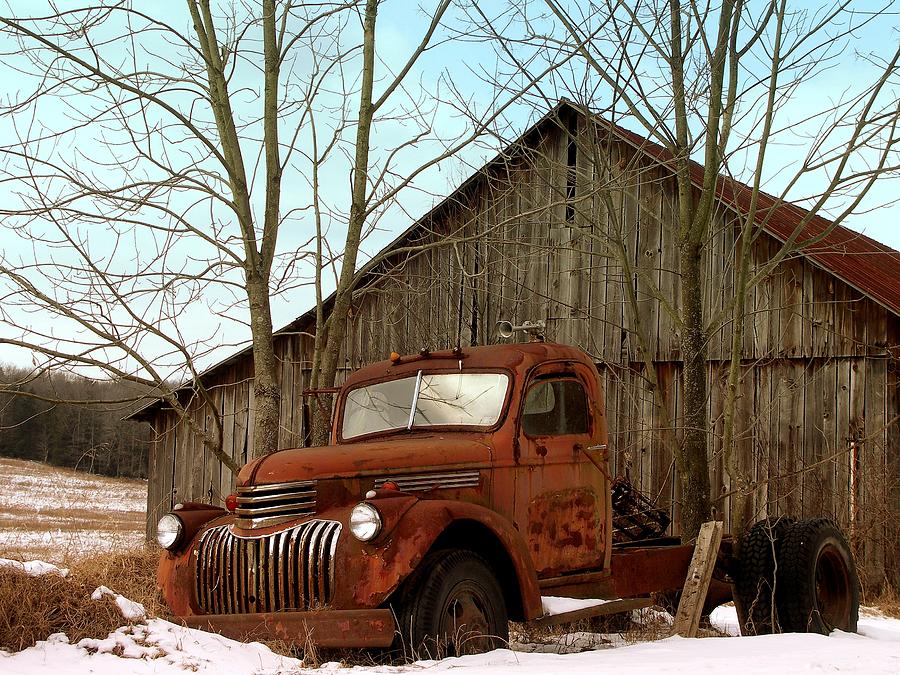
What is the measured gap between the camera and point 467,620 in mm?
5547

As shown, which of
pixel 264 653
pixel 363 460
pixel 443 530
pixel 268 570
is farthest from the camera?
pixel 363 460

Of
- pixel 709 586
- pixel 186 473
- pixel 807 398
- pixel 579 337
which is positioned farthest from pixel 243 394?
pixel 709 586

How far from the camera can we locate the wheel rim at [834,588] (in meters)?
7.96

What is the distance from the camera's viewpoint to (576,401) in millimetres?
6980

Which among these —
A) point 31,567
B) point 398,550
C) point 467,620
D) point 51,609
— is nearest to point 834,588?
point 467,620

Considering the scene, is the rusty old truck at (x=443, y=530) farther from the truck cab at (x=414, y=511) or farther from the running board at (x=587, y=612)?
the running board at (x=587, y=612)

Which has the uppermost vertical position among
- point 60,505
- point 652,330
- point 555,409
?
point 652,330

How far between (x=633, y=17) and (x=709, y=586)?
15.7ft

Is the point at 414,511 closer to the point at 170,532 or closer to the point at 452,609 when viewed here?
the point at 452,609

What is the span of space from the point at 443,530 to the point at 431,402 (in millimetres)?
1475

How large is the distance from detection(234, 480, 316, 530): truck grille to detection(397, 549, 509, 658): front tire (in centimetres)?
80

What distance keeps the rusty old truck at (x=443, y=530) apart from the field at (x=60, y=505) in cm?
1455

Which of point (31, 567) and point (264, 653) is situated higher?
point (31, 567)

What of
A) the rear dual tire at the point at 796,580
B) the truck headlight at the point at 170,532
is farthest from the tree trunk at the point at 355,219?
the rear dual tire at the point at 796,580
